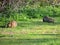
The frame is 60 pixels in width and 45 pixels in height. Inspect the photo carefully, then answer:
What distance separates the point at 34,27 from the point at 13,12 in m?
1.87

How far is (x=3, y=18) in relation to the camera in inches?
482

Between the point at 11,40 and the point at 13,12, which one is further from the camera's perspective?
the point at 13,12

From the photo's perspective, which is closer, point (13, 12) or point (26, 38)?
point (26, 38)

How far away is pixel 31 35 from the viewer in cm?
902

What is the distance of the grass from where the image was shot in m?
8.04

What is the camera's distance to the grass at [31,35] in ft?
26.4

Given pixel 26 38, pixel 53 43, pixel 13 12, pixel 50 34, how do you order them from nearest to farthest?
pixel 53 43
pixel 26 38
pixel 50 34
pixel 13 12

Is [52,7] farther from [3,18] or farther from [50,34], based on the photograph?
[50,34]

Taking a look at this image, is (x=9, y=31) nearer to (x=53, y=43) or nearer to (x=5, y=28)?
(x=5, y=28)

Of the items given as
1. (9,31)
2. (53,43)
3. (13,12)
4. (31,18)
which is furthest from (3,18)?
(53,43)

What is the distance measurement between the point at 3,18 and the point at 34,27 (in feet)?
7.19

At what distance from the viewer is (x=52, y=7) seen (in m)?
15.6

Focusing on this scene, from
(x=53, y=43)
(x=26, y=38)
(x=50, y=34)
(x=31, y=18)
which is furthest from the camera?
(x=31, y=18)

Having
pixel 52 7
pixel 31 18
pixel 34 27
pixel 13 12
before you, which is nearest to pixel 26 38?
pixel 34 27
